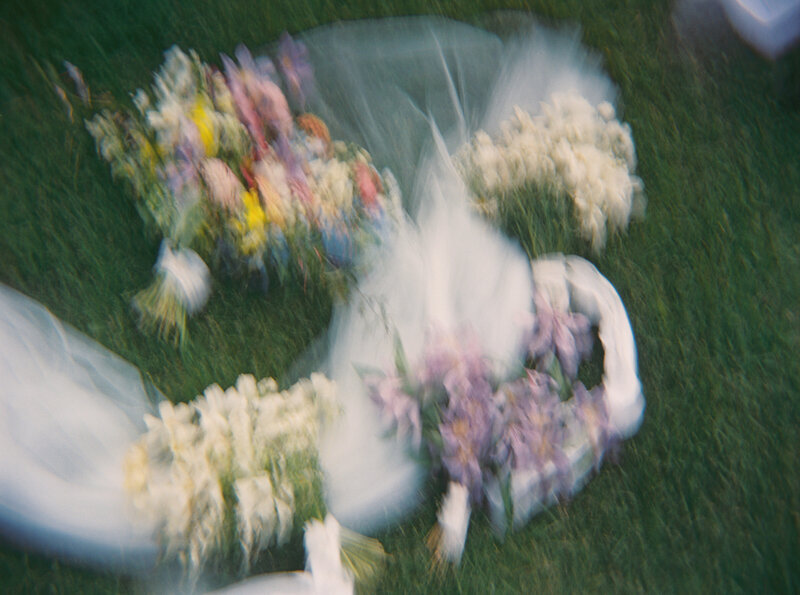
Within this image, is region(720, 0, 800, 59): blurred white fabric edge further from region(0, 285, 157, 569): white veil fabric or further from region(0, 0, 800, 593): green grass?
region(0, 285, 157, 569): white veil fabric

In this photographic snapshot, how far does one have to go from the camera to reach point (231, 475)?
5.40 feet

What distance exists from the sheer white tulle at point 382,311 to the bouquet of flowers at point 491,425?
68mm

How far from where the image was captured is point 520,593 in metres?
1.82

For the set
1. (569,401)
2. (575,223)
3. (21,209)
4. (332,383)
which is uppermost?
(575,223)

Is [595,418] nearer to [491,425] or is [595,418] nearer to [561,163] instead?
[491,425]

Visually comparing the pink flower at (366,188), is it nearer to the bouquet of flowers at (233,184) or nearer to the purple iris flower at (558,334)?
the bouquet of flowers at (233,184)

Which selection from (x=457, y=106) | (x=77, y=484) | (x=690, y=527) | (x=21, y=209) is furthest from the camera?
(x=457, y=106)

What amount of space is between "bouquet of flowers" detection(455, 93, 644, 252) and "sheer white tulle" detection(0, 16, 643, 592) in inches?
2.9

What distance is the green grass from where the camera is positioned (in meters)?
1.85

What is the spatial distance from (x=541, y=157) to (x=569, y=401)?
0.66m

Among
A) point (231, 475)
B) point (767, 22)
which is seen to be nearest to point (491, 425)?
point (231, 475)

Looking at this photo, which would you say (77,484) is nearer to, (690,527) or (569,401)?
(569,401)

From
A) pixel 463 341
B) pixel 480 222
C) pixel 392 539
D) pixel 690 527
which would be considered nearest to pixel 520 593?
pixel 392 539

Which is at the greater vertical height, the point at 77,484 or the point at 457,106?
the point at 457,106
